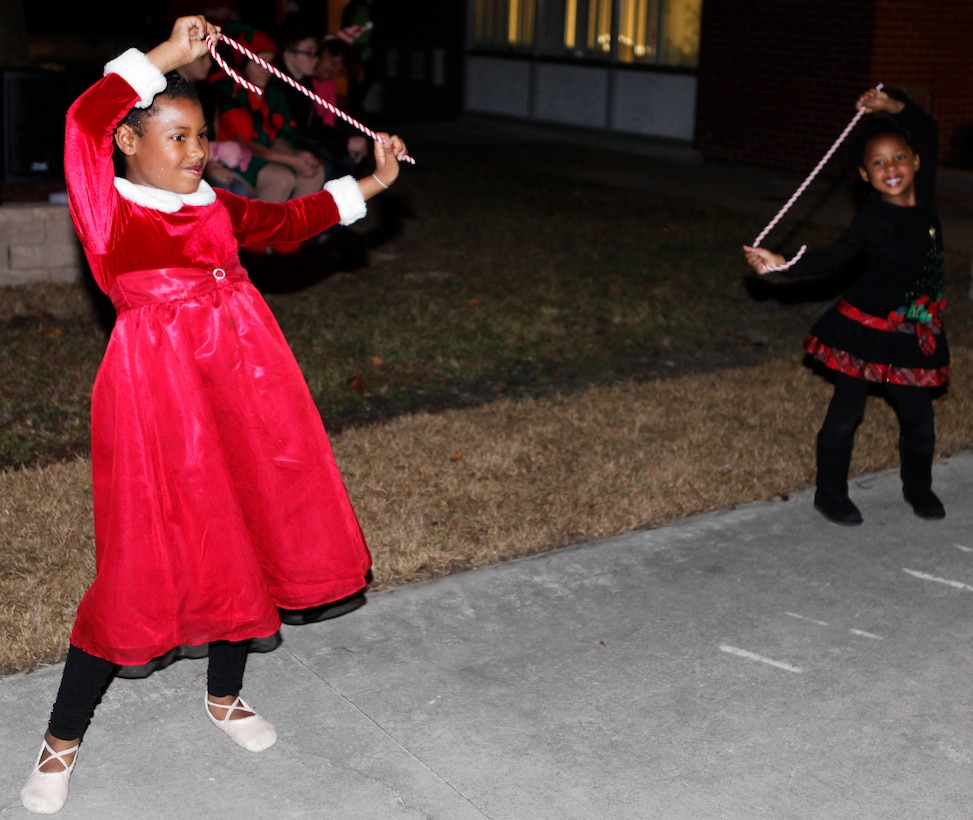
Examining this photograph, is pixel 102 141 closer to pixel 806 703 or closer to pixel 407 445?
pixel 806 703

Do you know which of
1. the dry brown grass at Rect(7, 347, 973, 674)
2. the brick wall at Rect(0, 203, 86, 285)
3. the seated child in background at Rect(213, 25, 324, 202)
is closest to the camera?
the dry brown grass at Rect(7, 347, 973, 674)

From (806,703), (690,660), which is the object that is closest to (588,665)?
(690,660)

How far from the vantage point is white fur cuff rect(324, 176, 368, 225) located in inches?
142

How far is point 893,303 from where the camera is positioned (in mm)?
4777

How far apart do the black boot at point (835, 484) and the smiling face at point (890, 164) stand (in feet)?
3.23

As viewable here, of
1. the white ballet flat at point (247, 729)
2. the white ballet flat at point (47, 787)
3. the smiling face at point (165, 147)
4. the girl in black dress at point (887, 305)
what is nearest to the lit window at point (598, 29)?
the girl in black dress at point (887, 305)

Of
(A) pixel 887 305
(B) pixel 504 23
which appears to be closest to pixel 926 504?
(A) pixel 887 305

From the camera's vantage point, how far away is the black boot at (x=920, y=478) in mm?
5004

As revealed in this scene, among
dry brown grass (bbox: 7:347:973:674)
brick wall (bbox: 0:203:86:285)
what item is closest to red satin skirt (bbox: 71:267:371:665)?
dry brown grass (bbox: 7:347:973:674)

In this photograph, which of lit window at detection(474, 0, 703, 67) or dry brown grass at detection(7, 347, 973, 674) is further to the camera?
lit window at detection(474, 0, 703, 67)

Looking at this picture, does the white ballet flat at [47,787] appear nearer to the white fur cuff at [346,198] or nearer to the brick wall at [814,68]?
the white fur cuff at [346,198]

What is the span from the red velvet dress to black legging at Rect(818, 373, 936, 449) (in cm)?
237

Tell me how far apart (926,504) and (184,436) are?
3.11 metres

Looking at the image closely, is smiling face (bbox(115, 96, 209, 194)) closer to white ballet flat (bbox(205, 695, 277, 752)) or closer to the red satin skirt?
the red satin skirt
